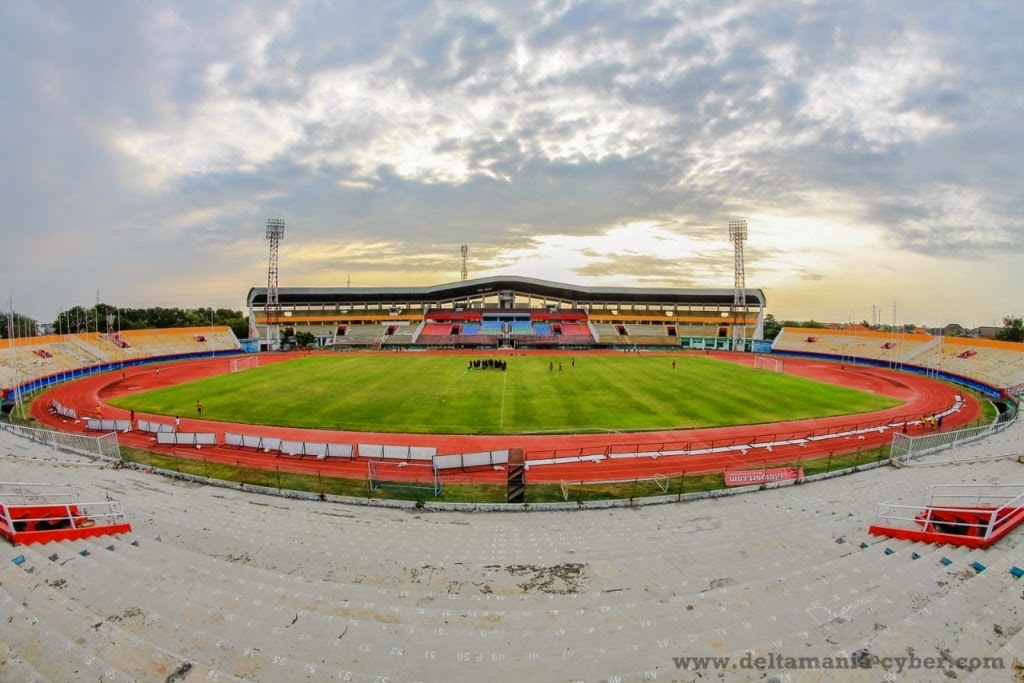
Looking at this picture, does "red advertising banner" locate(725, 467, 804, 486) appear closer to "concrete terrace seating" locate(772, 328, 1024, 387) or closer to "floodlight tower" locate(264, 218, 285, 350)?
"concrete terrace seating" locate(772, 328, 1024, 387)

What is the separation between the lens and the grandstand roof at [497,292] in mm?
82125

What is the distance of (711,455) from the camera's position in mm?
20547

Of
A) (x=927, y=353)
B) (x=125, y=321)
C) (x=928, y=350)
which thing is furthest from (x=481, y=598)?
(x=125, y=321)

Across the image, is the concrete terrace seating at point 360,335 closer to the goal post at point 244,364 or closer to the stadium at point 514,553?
the goal post at point 244,364

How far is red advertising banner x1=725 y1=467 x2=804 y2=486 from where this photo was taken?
15838 millimetres

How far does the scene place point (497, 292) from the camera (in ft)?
286

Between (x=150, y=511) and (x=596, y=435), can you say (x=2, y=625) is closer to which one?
(x=150, y=511)

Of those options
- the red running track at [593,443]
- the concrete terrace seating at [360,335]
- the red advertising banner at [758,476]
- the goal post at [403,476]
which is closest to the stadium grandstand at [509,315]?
the concrete terrace seating at [360,335]

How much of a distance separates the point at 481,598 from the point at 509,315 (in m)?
78.5

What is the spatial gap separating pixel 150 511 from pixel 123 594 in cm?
659

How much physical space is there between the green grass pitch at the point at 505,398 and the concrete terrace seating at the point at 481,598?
13.6 meters

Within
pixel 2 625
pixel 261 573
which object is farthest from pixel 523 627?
pixel 2 625

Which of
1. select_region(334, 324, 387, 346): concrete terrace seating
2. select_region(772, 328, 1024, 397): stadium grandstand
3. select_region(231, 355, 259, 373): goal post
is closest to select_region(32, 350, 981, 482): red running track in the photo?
select_region(772, 328, 1024, 397): stadium grandstand

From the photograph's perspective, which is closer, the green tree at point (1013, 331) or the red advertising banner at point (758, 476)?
the red advertising banner at point (758, 476)
